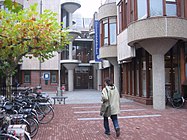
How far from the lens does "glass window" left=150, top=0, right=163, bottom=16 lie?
12.0 meters

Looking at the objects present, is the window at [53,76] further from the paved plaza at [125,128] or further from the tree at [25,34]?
the paved plaza at [125,128]

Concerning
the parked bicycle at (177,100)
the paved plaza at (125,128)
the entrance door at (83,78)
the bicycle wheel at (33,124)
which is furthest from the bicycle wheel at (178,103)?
the entrance door at (83,78)

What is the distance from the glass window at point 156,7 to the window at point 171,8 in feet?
1.36

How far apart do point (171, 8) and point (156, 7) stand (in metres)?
0.84

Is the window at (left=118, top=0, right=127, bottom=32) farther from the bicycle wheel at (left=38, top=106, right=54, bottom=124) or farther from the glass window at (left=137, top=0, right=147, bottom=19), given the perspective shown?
the bicycle wheel at (left=38, top=106, right=54, bottom=124)

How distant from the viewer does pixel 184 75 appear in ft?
41.2

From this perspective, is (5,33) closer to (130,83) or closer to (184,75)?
(184,75)

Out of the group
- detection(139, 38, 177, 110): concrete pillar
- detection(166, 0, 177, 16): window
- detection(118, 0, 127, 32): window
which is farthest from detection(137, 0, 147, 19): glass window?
detection(118, 0, 127, 32): window

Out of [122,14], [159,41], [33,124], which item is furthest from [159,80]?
[33,124]

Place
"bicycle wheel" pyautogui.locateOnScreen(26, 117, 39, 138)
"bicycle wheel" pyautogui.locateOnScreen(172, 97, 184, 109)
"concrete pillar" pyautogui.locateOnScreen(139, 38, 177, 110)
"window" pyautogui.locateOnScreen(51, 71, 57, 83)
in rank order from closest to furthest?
"bicycle wheel" pyautogui.locateOnScreen(26, 117, 39, 138), "concrete pillar" pyautogui.locateOnScreen(139, 38, 177, 110), "bicycle wheel" pyautogui.locateOnScreen(172, 97, 184, 109), "window" pyautogui.locateOnScreen(51, 71, 57, 83)

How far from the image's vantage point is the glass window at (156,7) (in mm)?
12016

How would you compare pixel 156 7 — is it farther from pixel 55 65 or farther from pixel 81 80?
pixel 81 80

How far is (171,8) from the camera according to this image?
1232 cm

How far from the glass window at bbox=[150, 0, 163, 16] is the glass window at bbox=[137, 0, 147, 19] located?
0.45 metres
